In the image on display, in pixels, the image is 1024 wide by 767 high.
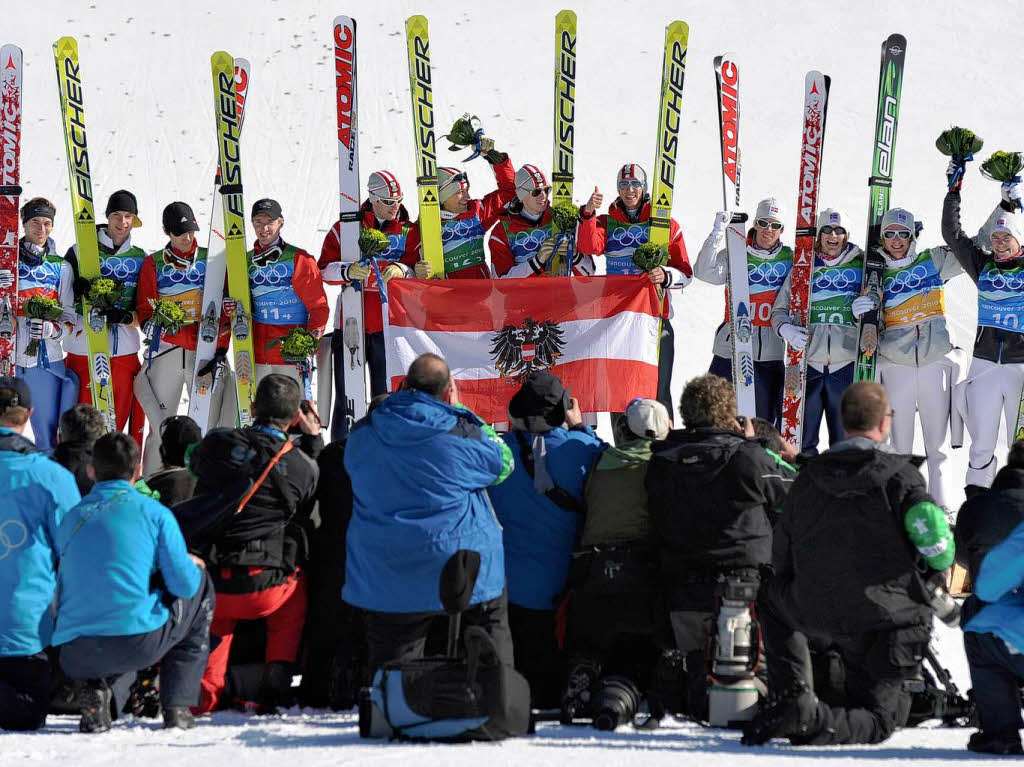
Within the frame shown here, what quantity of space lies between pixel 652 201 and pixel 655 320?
2.51ft

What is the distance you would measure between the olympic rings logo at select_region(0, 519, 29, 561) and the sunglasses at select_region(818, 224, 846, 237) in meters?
5.60

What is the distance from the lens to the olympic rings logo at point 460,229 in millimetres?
9516

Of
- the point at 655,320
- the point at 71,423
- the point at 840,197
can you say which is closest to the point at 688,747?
the point at 71,423

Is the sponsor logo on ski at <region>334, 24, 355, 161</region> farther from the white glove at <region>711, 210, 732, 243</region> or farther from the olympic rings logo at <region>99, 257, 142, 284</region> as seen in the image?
the white glove at <region>711, 210, 732, 243</region>

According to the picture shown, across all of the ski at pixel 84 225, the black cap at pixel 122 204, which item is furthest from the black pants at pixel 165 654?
the black cap at pixel 122 204

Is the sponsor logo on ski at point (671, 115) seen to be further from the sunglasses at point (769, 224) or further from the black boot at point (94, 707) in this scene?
the black boot at point (94, 707)

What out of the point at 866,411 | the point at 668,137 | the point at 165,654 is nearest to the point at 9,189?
the point at 668,137

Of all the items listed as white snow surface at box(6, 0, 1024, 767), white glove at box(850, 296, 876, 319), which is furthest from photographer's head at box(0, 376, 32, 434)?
white snow surface at box(6, 0, 1024, 767)

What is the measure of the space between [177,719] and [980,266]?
5591mm

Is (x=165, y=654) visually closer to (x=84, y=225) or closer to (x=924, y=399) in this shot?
(x=84, y=225)

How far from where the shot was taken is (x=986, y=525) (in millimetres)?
5125

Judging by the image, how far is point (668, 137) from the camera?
9516 millimetres

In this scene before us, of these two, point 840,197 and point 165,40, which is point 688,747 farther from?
point 165,40

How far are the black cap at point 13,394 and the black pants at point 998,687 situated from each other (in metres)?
3.52
